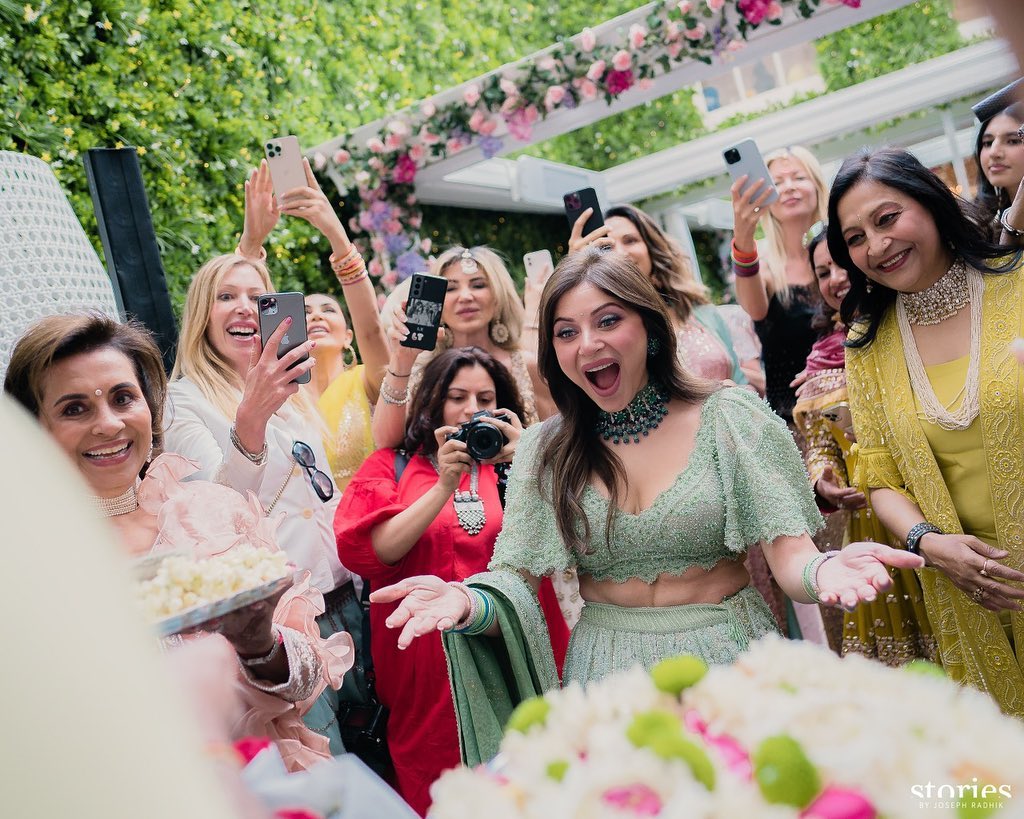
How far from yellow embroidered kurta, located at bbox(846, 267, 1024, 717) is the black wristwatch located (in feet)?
0.07

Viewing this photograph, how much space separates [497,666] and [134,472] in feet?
2.92

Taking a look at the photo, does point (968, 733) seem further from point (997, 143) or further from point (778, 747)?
point (997, 143)

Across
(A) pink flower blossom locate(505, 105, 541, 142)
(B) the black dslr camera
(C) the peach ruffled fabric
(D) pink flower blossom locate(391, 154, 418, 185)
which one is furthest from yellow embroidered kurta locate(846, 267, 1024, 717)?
(D) pink flower blossom locate(391, 154, 418, 185)

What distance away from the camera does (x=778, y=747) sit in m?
0.66

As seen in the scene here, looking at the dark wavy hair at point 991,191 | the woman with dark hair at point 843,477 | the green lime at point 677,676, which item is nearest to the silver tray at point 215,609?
the green lime at point 677,676

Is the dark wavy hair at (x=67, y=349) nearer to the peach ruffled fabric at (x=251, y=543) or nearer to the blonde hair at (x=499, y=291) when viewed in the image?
the peach ruffled fabric at (x=251, y=543)

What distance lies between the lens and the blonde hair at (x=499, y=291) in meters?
3.33

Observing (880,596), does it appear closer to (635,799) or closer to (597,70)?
(635,799)

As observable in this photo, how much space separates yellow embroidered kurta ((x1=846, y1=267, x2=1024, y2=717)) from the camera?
215cm

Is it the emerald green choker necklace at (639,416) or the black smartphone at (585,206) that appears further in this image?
the black smartphone at (585,206)

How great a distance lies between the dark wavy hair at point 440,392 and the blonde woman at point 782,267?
97 centimetres

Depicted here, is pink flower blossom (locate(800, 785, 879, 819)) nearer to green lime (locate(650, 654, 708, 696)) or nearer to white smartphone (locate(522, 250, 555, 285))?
green lime (locate(650, 654, 708, 696))

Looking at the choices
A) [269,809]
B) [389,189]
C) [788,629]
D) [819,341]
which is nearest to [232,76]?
[389,189]

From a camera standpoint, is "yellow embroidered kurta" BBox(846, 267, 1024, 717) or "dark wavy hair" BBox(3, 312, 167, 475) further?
"yellow embroidered kurta" BBox(846, 267, 1024, 717)
